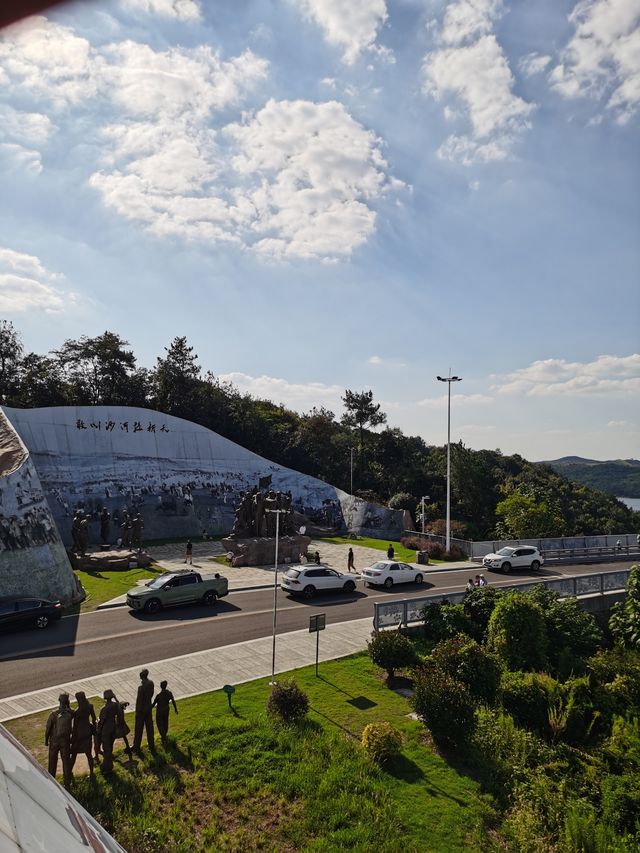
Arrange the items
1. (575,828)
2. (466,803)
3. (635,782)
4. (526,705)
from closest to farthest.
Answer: (575,828) → (466,803) → (635,782) → (526,705)

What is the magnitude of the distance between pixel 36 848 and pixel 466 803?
10.5 meters

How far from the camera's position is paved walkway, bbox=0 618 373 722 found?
47.8 ft

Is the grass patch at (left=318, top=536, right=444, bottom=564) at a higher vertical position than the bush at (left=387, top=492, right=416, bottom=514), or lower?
lower

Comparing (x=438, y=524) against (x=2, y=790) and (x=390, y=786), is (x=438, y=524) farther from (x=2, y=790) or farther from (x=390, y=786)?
(x=2, y=790)

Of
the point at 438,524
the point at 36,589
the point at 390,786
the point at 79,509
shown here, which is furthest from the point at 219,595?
the point at 438,524

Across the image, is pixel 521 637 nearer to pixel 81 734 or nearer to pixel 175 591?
pixel 81 734

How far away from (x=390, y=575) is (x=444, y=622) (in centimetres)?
883

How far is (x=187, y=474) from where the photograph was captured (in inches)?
1916

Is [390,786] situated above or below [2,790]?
below

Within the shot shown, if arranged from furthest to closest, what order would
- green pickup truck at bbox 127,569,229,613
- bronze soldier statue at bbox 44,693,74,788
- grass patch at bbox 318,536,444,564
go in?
grass patch at bbox 318,536,444,564, green pickup truck at bbox 127,569,229,613, bronze soldier statue at bbox 44,693,74,788

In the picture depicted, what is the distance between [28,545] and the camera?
23.9 metres

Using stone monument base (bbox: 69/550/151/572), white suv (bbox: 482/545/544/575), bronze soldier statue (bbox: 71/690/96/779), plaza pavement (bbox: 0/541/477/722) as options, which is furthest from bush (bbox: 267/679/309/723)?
white suv (bbox: 482/545/544/575)

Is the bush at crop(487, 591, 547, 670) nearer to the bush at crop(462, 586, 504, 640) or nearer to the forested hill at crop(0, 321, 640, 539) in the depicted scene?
the bush at crop(462, 586, 504, 640)

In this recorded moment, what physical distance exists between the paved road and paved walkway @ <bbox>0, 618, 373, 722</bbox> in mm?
621
